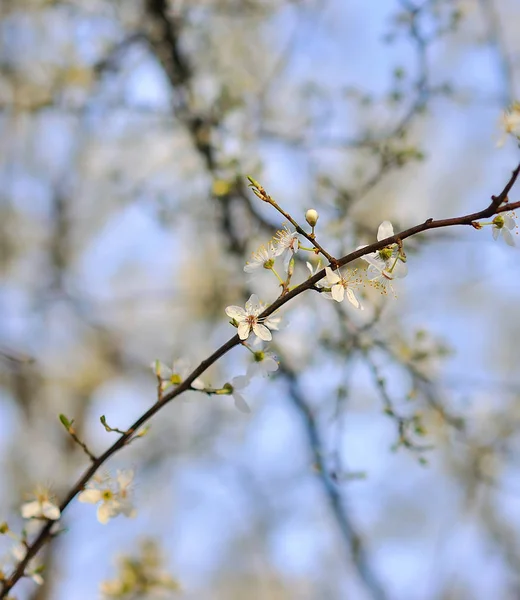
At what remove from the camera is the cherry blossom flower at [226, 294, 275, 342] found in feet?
2.99

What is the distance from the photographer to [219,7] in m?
2.53

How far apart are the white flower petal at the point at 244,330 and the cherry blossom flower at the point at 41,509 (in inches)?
15.8

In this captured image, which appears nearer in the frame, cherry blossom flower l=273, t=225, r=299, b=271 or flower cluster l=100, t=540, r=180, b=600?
cherry blossom flower l=273, t=225, r=299, b=271

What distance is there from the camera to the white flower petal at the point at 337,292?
2.84 ft

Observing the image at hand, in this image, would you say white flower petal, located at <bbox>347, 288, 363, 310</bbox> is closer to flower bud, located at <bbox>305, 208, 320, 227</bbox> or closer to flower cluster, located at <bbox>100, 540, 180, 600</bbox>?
flower bud, located at <bbox>305, 208, 320, 227</bbox>

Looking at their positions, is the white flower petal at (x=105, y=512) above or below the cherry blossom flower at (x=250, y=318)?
below

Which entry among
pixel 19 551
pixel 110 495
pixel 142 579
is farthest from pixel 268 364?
pixel 142 579

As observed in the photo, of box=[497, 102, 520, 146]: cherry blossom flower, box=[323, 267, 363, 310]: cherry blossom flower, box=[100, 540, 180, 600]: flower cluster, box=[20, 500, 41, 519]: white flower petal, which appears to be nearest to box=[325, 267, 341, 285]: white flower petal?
box=[323, 267, 363, 310]: cherry blossom flower

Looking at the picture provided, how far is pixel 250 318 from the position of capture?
3.06 feet

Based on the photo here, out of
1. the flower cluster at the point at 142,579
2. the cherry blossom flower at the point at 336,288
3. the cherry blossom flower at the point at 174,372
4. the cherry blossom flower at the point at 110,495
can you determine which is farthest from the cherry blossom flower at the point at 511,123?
the flower cluster at the point at 142,579

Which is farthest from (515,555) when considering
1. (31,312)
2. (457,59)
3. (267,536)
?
(31,312)

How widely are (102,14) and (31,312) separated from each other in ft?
6.06

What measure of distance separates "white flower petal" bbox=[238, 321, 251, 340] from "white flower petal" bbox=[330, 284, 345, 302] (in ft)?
0.44

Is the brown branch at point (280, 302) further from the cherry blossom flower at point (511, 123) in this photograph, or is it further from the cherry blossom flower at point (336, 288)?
the cherry blossom flower at point (511, 123)
